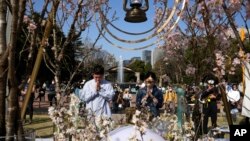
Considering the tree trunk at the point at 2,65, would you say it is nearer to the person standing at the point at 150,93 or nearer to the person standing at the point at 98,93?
the person standing at the point at 98,93

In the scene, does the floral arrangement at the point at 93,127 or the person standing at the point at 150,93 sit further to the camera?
the person standing at the point at 150,93

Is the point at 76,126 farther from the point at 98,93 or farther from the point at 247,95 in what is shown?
the point at 98,93

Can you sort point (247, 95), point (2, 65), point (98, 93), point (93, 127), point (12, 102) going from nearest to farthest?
point (93, 127) < point (12, 102) < point (2, 65) < point (247, 95) < point (98, 93)

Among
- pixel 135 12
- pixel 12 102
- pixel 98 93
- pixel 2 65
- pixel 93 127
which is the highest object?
pixel 135 12

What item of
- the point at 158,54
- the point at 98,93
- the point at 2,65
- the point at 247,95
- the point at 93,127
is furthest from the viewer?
the point at 158,54

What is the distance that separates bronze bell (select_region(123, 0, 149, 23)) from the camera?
3.30m

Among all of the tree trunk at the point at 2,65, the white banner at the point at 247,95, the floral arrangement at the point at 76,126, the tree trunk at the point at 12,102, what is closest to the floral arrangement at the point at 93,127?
the floral arrangement at the point at 76,126

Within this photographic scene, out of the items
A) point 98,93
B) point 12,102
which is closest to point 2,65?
point 12,102

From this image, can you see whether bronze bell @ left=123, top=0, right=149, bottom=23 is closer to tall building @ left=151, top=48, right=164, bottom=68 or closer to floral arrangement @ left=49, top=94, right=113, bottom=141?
floral arrangement @ left=49, top=94, right=113, bottom=141

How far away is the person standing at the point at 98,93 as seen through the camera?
6.12m

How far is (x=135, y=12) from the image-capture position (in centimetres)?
329

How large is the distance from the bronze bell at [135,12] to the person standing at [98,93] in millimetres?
2758

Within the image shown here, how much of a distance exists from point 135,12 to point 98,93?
2986 millimetres

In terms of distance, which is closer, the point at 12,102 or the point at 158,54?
the point at 12,102
